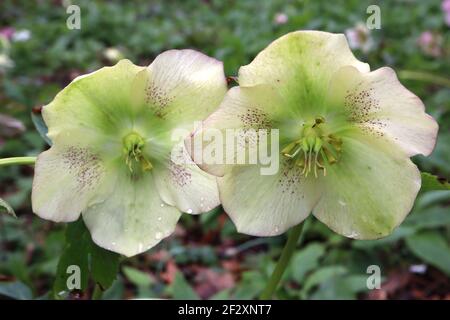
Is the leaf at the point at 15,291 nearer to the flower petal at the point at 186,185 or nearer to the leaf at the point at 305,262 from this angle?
the flower petal at the point at 186,185

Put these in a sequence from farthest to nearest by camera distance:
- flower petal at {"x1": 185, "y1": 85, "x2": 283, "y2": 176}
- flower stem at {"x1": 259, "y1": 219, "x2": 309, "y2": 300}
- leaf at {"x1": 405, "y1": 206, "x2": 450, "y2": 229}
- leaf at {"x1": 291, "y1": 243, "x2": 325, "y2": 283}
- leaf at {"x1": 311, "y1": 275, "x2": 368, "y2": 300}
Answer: leaf at {"x1": 405, "y1": 206, "x2": 450, "y2": 229} < leaf at {"x1": 291, "y1": 243, "x2": 325, "y2": 283} < leaf at {"x1": 311, "y1": 275, "x2": 368, "y2": 300} < flower stem at {"x1": 259, "y1": 219, "x2": 309, "y2": 300} < flower petal at {"x1": 185, "y1": 85, "x2": 283, "y2": 176}

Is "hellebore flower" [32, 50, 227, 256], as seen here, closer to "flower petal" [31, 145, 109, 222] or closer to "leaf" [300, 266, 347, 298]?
"flower petal" [31, 145, 109, 222]

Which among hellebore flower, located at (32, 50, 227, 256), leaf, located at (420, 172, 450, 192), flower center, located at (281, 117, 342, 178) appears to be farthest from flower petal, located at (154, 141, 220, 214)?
leaf, located at (420, 172, 450, 192)

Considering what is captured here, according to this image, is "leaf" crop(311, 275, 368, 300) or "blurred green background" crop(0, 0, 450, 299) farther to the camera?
"blurred green background" crop(0, 0, 450, 299)

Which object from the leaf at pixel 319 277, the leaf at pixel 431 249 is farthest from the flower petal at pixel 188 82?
the leaf at pixel 431 249

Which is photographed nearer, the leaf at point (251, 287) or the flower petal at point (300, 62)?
the flower petal at point (300, 62)

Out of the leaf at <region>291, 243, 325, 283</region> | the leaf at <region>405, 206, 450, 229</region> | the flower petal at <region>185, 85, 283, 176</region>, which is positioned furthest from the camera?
the leaf at <region>405, 206, 450, 229</region>
